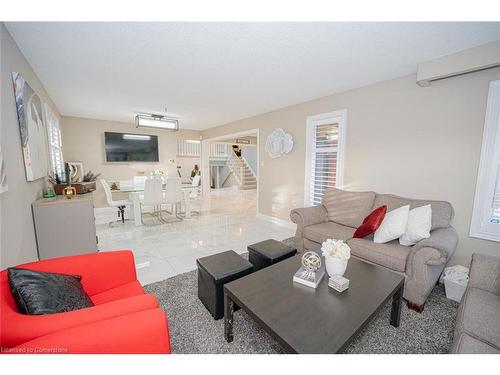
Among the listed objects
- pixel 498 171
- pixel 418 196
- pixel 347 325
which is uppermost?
pixel 498 171

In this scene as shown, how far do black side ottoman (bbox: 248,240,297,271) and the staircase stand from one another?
756 cm

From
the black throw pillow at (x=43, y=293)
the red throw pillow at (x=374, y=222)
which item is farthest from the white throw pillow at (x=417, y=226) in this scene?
the black throw pillow at (x=43, y=293)

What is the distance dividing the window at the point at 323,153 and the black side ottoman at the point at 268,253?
1.66 metres

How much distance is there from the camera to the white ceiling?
175 centimetres

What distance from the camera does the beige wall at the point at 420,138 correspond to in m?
2.23

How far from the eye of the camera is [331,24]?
169 centimetres

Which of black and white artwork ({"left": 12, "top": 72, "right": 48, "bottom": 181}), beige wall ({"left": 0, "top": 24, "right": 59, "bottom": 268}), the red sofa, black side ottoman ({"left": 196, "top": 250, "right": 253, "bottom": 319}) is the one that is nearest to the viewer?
the red sofa

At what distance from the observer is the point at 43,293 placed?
985mm

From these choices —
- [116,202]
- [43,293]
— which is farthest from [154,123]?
[43,293]

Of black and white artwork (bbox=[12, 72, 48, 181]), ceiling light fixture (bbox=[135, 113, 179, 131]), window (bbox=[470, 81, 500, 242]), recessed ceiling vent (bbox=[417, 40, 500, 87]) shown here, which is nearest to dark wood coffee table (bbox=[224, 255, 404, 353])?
window (bbox=[470, 81, 500, 242])

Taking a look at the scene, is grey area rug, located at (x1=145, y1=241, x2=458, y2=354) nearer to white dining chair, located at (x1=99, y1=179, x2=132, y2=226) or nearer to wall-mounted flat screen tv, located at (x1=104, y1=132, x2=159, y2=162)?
white dining chair, located at (x1=99, y1=179, x2=132, y2=226)
